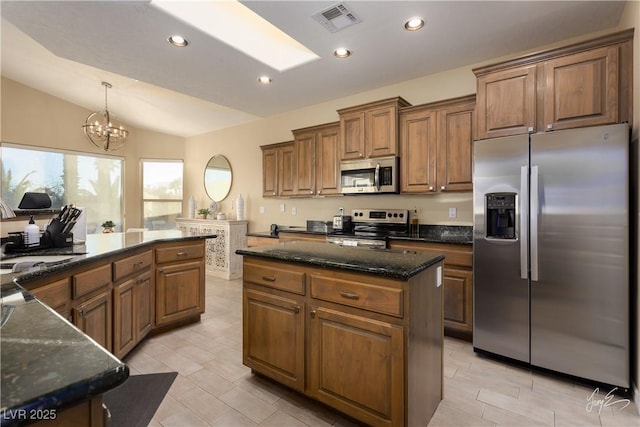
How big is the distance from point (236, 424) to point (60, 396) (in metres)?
1.55

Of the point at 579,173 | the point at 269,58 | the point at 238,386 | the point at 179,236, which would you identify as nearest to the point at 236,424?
the point at 238,386

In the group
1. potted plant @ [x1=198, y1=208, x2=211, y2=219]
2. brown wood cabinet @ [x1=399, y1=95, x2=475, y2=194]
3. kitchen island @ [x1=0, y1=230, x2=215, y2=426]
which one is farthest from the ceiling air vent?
potted plant @ [x1=198, y1=208, x2=211, y2=219]

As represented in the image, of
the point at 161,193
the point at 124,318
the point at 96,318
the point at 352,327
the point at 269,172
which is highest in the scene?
the point at 269,172

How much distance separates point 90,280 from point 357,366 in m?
1.76

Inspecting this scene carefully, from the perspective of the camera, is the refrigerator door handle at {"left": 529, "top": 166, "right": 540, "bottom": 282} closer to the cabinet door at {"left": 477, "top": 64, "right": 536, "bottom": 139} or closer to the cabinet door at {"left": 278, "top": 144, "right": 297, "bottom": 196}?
the cabinet door at {"left": 477, "top": 64, "right": 536, "bottom": 139}

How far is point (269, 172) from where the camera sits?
5.08 meters

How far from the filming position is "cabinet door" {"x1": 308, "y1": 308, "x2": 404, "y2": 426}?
151 cm

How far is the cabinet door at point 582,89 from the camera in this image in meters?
2.16

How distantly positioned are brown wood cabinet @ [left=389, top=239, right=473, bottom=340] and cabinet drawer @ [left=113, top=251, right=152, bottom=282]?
269 cm

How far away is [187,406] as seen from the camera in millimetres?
1935

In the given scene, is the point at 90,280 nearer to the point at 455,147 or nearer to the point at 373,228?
the point at 373,228

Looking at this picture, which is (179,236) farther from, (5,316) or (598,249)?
(598,249)

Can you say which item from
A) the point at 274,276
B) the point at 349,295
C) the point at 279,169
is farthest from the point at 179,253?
the point at 279,169

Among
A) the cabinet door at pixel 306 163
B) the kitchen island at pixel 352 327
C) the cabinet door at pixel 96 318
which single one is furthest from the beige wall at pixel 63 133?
the kitchen island at pixel 352 327
